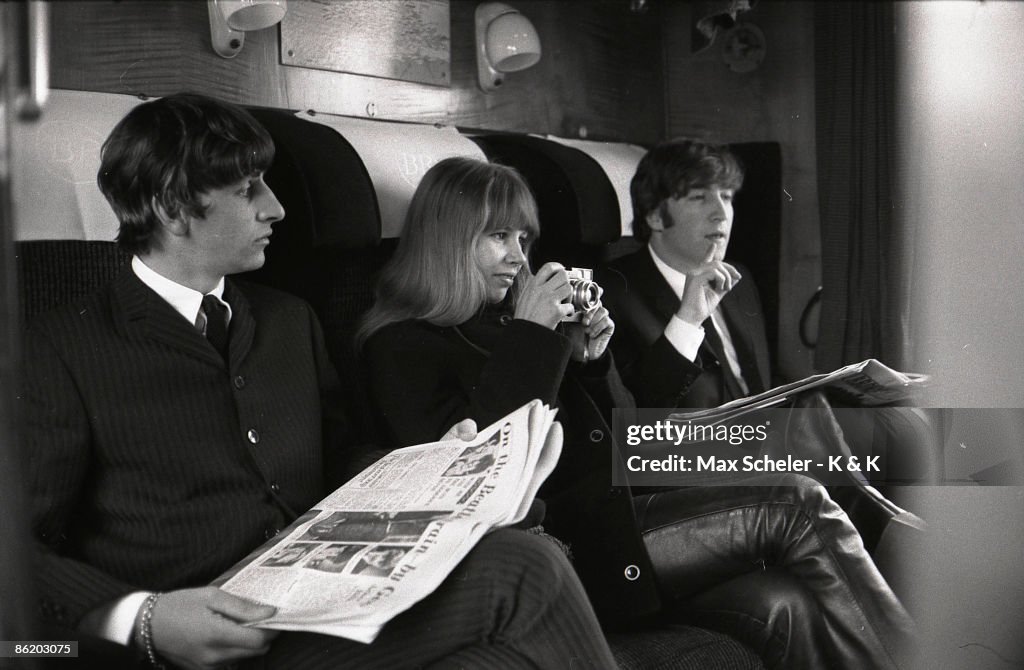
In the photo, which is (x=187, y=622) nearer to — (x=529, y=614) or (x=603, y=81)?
(x=529, y=614)

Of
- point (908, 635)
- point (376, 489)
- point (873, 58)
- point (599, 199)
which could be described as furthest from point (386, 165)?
point (908, 635)

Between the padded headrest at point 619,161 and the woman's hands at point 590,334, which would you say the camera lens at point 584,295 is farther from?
the padded headrest at point 619,161

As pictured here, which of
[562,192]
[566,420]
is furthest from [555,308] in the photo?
[562,192]

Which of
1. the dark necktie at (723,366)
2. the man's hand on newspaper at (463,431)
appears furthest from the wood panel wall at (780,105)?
the man's hand on newspaper at (463,431)

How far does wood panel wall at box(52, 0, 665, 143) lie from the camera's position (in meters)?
1.13

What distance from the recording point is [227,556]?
100 cm

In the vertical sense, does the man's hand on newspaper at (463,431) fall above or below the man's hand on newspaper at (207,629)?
above

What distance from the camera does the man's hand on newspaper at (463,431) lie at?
1.04 m

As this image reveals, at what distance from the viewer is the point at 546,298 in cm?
116

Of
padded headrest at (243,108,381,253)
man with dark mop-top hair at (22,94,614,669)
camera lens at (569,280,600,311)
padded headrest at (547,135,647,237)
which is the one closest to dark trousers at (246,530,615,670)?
man with dark mop-top hair at (22,94,614,669)

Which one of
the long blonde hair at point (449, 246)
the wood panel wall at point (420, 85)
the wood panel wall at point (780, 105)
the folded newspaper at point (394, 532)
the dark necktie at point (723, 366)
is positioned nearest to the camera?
the folded newspaper at point (394, 532)

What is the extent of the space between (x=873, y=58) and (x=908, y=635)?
0.82 metres

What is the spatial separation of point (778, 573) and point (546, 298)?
0.46 m

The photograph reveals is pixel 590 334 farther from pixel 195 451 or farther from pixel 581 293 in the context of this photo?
pixel 195 451
